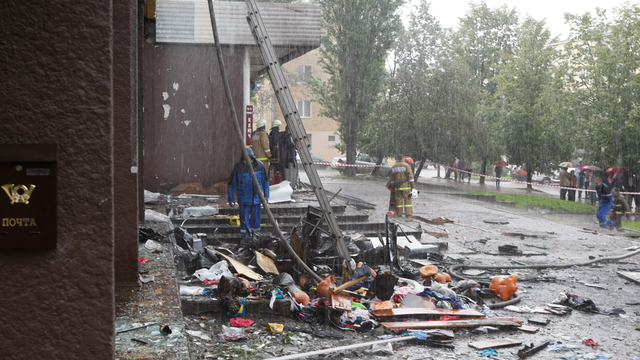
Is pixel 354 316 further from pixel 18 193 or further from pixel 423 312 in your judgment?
pixel 18 193

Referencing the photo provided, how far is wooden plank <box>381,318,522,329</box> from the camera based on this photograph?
20.1 feet

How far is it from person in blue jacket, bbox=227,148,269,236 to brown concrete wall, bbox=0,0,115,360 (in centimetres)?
778

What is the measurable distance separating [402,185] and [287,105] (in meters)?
7.70

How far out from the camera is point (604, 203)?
16.1 meters

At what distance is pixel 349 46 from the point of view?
2872 centimetres

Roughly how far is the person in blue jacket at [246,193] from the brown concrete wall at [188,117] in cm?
471

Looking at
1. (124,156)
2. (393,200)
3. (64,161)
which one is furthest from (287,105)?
(393,200)

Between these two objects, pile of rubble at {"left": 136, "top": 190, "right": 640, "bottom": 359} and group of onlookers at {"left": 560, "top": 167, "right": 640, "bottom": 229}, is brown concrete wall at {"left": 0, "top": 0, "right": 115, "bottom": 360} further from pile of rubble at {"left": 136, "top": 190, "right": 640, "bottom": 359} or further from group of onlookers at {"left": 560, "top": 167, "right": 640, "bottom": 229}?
group of onlookers at {"left": 560, "top": 167, "right": 640, "bottom": 229}

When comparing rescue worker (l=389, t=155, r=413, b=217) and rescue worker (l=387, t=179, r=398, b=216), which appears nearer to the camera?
rescue worker (l=389, t=155, r=413, b=217)

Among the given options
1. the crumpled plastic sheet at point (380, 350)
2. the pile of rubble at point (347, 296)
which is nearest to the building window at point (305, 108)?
the pile of rubble at point (347, 296)

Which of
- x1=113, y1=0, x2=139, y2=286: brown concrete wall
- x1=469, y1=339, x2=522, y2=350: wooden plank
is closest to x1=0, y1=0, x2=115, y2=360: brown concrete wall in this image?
x1=113, y1=0, x2=139, y2=286: brown concrete wall

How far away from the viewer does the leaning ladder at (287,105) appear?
6.65 m

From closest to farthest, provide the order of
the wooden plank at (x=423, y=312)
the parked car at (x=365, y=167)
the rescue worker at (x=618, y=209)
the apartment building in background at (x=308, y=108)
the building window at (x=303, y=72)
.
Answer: the wooden plank at (x=423, y=312), the rescue worker at (x=618, y=209), the parked car at (x=365, y=167), the building window at (x=303, y=72), the apartment building in background at (x=308, y=108)

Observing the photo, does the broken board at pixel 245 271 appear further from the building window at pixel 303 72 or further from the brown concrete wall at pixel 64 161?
the building window at pixel 303 72
